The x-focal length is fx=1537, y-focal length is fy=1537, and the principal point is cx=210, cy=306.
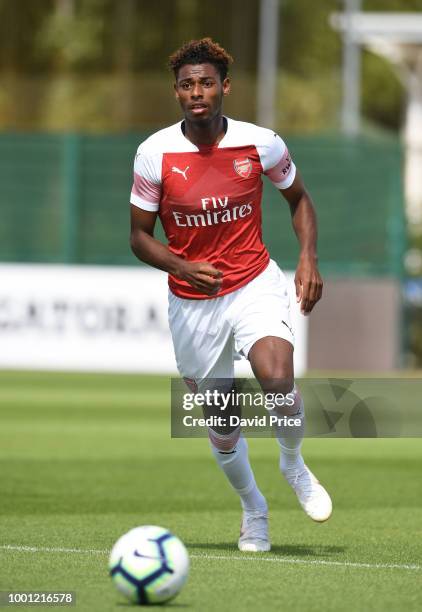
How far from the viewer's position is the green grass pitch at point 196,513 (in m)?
6.89

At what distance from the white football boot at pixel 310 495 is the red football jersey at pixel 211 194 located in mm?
1059

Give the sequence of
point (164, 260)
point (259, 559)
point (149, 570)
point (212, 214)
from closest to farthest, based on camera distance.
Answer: point (149, 570) < point (259, 559) < point (164, 260) < point (212, 214)

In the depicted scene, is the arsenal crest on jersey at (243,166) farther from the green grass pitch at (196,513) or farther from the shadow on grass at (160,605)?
the shadow on grass at (160,605)

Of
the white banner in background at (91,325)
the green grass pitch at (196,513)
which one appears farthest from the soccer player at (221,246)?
the white banner in background at (91,325)

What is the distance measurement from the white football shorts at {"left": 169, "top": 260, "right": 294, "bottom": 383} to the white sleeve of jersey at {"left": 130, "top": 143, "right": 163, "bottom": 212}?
0.54m

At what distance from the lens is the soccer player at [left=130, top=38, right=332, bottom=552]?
8.11 metres

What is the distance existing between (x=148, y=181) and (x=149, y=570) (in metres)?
2.55

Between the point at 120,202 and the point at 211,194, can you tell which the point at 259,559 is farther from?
the point at 120,202

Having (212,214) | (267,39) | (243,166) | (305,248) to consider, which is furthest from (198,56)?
(267,39)

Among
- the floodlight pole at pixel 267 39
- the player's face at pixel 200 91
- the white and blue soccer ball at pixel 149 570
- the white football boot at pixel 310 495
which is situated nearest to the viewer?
the white and blue soccer ball at pixel 149 570

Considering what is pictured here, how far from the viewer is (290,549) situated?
834cm

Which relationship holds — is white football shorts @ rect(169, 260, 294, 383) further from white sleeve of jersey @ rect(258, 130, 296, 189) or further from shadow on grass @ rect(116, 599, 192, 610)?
shadow on grass @ rect(116, 599, 192, 610)

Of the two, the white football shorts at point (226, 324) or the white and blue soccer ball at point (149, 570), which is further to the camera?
the white football shorts at point (226, 324)

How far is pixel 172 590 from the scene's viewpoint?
251 inches
